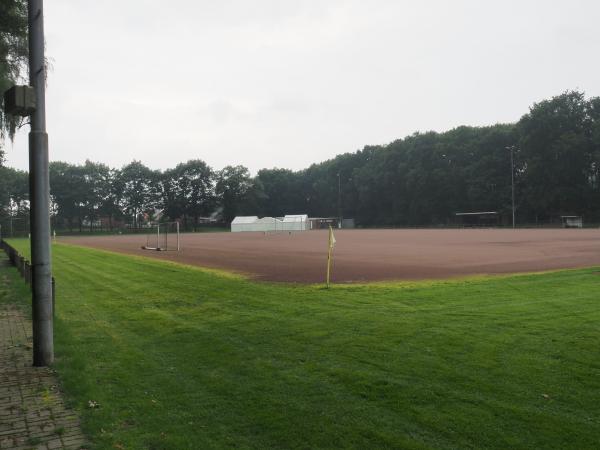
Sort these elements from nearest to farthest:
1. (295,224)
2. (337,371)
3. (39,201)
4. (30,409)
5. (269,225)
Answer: (30,409)
(337,371)
(39,201)
(269,225)
(295,224)

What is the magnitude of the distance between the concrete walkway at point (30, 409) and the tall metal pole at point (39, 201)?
422 millimetres

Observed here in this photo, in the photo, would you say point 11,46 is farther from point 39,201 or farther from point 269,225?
point 269,225

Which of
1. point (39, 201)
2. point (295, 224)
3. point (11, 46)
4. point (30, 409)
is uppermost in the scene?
point (11, 46)

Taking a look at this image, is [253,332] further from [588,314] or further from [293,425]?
[588,314]

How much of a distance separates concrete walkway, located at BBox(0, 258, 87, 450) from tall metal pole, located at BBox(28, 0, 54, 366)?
1.39ft

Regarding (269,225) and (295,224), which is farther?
(295,224)

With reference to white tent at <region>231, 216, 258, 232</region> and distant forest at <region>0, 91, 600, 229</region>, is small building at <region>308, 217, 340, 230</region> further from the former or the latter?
white tent at <region>231, 216, 258, 232</region>

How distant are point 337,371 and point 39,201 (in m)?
4.10

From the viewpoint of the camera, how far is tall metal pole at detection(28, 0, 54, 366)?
5.91 metres

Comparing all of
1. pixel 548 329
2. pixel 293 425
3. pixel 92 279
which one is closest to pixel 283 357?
pixel 293 425

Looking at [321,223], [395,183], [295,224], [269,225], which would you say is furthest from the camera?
[321,223]

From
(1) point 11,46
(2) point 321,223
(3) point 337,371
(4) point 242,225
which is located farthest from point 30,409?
(2) point 321,223

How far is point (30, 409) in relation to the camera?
4.63m

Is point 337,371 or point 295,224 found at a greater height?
point 295,224
